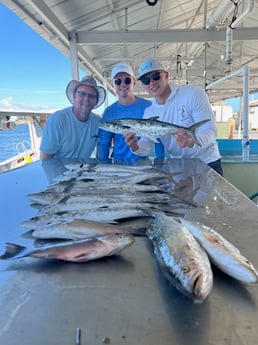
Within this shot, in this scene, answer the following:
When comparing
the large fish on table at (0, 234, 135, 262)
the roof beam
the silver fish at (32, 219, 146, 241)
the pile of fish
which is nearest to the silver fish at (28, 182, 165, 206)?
the pile of fish

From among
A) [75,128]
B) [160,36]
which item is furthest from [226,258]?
[160,36]

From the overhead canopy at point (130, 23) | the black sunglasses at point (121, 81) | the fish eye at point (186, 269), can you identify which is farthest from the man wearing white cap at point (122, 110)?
the fish eye at point (186, 269)

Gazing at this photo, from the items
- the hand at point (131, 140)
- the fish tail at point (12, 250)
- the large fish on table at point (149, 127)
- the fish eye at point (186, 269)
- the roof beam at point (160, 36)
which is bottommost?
the fish tail at point (12, 250)

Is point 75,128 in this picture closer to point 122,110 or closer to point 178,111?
point 122,110

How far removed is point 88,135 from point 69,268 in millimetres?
2238

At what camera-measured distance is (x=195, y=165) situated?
217 centimetres

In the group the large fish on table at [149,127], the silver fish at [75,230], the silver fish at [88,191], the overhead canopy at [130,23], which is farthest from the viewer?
the overhead canopy at [130,23]

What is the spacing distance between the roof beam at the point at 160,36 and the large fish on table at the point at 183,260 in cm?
433

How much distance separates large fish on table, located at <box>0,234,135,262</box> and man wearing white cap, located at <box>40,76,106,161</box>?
6.60 feet

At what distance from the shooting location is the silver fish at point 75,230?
844 mm

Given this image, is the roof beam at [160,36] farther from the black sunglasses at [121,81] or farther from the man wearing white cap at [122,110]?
the black sunglasses at [121,81]

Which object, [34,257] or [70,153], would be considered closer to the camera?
[34,257]

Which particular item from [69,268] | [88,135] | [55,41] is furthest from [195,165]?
[55,41]

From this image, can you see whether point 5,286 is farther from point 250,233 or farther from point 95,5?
point 95,5
